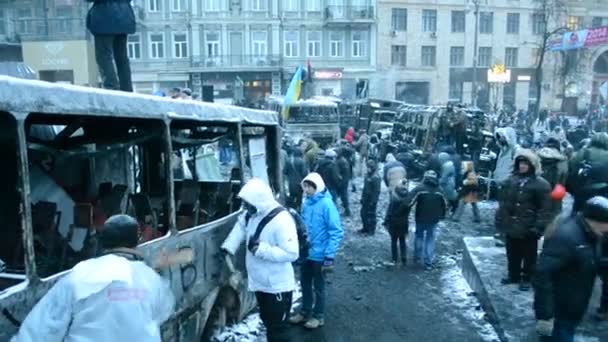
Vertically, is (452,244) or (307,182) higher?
(307,182)

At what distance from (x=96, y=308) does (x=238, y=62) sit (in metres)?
40.1

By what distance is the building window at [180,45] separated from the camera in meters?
41.2

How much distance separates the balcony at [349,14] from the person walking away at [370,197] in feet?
108

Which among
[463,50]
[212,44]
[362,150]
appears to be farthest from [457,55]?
[362,150]

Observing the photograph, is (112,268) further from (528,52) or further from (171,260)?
(528,52)

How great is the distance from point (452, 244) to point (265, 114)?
5423mm

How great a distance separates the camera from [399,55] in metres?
45.9

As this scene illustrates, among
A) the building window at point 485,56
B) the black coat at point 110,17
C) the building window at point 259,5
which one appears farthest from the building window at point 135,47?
the black coat at point 110,17

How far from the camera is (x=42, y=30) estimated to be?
105ft

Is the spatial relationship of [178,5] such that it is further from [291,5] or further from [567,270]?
[567,270]

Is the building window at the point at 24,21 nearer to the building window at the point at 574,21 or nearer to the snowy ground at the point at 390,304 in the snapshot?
the snowy ground at the point at 390,304

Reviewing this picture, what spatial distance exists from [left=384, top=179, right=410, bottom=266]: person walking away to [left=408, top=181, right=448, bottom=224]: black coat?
226mm

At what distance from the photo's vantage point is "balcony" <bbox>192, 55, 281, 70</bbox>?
135 ft

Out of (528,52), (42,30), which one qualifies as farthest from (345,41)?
(42,30)
